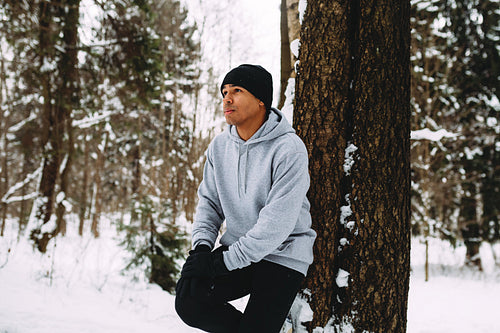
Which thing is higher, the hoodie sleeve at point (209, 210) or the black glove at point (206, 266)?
the hoodie sleeve at point (209, 210)

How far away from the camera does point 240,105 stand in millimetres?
1966

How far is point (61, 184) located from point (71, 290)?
3.79 m

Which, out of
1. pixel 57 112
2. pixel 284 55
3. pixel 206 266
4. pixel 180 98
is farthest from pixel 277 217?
pixel 180 98

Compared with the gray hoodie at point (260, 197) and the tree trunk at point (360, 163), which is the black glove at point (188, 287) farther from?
the tree trunk at point (360, 163)

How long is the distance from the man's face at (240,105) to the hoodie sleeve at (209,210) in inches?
15.0

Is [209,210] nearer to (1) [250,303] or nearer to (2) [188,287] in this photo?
(2) [188,287]

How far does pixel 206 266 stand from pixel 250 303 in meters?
0.31

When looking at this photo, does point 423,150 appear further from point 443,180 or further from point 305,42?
point 305,42

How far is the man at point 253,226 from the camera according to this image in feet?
5.70

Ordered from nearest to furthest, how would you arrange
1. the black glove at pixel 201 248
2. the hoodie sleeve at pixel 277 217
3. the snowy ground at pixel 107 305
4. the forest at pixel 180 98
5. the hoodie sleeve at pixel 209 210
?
the hoodie sleeve at pixel 277 217 → the black glove at pixel 201 248 → the hoodie sleeve at pixel 209 210 → the snowy ground at pixel 107 305 → the forest at pixel 180 98

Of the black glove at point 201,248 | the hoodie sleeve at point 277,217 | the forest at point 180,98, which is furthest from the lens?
the forest at point 180,98

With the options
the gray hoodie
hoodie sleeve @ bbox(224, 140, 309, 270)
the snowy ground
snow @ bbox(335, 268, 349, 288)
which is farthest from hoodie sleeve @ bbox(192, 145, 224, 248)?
the snowy ground

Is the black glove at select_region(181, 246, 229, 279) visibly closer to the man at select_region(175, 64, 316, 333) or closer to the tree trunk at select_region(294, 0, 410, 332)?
the man at select_region(175, 64, 316, 333)

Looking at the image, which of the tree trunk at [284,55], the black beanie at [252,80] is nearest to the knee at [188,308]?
the black beanie at [252,80]
